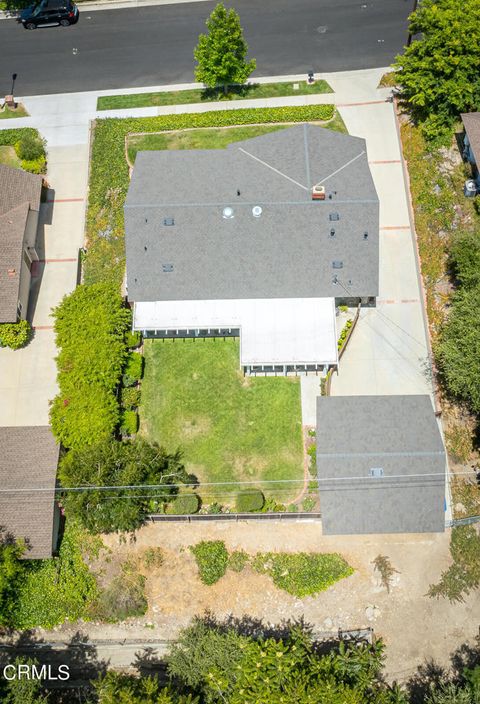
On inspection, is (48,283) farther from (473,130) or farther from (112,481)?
(473,130)

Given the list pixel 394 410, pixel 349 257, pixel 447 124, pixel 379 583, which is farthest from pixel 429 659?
pixel 447 124

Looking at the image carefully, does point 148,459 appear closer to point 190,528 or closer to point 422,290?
point 190,528

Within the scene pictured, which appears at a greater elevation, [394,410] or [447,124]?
[447,124]

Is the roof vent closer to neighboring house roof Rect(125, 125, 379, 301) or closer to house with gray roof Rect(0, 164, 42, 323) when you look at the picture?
neighboring house roof Rect(125, 125, 379, 301)

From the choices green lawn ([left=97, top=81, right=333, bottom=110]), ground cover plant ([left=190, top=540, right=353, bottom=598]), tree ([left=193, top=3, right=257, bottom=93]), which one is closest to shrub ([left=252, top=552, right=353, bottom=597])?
ground cover plant ([left=190, top=540, right=353, bottom=598])

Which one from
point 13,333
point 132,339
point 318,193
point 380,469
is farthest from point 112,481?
point 318,193

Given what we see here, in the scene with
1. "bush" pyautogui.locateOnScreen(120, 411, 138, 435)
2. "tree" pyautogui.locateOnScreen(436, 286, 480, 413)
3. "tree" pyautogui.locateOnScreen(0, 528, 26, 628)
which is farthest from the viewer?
"bush" pyautogui.locateOnScreen(120, 411, 138, 435)
